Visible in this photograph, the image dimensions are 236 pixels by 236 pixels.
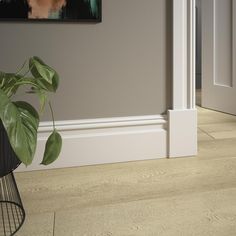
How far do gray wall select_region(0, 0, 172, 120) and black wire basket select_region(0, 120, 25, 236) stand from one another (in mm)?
403

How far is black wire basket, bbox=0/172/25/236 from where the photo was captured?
101 cm

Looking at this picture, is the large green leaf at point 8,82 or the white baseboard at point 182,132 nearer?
the large green leaf at point 8,82

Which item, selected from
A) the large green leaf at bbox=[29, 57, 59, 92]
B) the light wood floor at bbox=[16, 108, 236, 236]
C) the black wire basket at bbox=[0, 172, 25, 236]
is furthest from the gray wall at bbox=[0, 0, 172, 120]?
the large green leaf at bbox=[29, 57, 59, 92]

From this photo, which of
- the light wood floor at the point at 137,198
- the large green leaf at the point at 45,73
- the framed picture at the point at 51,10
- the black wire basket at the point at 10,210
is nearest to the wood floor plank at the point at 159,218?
the light wood floor at the point at 137,198

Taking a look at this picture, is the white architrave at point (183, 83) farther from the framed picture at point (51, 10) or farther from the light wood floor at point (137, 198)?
the framed picture at point (51, 10)

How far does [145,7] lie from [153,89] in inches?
14.4

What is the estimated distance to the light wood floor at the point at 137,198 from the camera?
3.33 feet

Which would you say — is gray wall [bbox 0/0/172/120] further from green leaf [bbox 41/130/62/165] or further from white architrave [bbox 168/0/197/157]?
green leaf [bbox 41/130/62/165]

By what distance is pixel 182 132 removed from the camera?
65.6 inches

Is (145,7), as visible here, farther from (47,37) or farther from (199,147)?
(199,147)

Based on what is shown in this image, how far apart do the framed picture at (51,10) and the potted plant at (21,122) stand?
540 mm

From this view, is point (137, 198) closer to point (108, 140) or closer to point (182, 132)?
point (108, 140)

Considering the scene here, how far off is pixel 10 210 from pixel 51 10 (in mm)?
822

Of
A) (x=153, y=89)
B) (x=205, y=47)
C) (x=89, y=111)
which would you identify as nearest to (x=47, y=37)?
(x=89, y=111)
